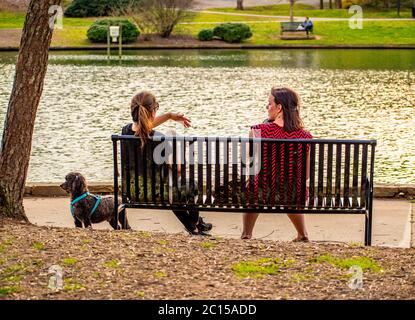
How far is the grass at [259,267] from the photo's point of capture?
6701 mm

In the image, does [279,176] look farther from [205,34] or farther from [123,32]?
[205,34]

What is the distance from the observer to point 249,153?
27.2 ft

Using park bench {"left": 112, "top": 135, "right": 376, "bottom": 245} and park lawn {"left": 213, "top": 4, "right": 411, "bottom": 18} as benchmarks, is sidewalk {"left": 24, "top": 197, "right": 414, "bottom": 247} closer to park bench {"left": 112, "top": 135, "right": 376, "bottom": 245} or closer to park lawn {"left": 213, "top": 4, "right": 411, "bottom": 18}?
park bench {"left": 112, "top": 135, "right": 376, "bottom": 245}

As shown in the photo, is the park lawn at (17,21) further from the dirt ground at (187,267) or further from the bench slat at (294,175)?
the dirt ground at (187,267)

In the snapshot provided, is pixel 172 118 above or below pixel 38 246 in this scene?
above

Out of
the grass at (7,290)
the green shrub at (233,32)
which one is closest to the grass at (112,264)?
the grass at (7,290)

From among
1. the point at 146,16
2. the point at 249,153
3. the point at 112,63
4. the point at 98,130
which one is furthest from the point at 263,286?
the point at 146,16

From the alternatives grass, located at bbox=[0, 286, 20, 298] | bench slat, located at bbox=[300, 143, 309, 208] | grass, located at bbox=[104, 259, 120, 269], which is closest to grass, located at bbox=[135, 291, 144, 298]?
grass, located at bbox=[104, 259, 120, 269]

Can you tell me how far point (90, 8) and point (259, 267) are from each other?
58.9 meters

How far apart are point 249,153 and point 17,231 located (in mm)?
2084

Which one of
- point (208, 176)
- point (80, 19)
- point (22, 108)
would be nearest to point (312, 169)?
point (208, 176)

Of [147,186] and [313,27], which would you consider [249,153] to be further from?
[313,27]

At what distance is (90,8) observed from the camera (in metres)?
64.1

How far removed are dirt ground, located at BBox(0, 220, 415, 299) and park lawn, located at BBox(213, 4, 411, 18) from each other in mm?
58745
